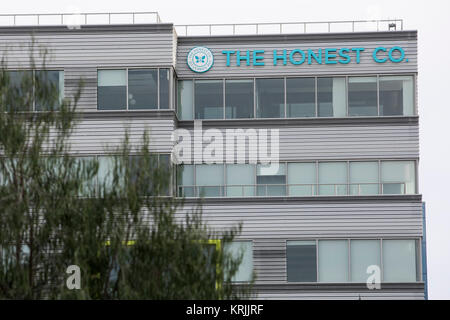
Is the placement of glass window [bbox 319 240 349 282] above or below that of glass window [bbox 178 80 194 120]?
below

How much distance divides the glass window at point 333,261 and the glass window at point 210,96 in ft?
24.5

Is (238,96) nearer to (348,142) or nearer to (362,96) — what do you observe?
(348,142)

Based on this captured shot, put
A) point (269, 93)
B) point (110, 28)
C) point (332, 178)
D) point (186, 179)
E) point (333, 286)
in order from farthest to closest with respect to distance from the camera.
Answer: point (269, 93)
point (186, 179)
point (332, 178)
point (110, 28)
point (333, 286)

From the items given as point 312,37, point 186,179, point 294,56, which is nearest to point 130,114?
point 186,179

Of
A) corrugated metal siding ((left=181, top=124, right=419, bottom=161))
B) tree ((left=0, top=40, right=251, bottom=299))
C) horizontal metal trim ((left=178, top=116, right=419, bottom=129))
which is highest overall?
horizontal metal trim ((left=178, top=116, right=419, bottom=129))

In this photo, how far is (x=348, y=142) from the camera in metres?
42.1

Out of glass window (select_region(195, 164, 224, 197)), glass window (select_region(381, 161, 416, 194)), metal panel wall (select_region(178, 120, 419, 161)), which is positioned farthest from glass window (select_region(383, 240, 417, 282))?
glass window (select_region(195, 164, 224, 197))

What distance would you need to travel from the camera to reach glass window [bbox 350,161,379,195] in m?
41.9

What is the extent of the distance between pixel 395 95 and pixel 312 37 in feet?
14.5

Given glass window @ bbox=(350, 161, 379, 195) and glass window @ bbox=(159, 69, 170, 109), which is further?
glass window @ bbox=(350, 161, 379, 195)

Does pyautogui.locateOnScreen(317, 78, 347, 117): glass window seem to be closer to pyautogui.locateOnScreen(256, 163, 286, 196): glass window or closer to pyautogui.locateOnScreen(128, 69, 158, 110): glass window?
pyautogui.locateOnScreen(256, 163, 286, 196): glass window

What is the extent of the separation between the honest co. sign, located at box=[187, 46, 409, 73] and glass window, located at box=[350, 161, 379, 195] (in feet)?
14.9

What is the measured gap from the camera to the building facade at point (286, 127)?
41031mm

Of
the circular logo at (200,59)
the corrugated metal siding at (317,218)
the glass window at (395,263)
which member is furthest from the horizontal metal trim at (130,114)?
the glass window at (395,263)
